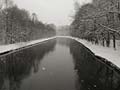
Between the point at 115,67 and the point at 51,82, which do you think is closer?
the point at 51,82

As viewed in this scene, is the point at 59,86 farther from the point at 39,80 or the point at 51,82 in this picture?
the point at 39,80

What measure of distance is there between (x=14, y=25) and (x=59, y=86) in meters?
42.1

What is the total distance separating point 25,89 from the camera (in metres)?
9.17

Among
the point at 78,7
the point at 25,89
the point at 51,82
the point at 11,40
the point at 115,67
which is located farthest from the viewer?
the point at 78,7

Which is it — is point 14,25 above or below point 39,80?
above

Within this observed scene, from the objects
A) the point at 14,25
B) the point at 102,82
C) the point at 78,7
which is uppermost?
the point at 78,7

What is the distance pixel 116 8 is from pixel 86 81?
13947 mm

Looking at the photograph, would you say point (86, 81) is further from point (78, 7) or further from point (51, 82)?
point (78, 7)

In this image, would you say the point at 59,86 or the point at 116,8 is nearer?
the point at 59,86

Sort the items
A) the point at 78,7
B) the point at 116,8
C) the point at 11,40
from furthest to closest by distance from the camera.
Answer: the point at 78,7 → the point at 11,40 → the point at 116,8

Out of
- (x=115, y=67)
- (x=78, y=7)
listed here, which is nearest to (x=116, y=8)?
(x=115, y=67)

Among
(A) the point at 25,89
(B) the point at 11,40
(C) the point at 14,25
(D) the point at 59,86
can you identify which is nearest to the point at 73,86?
(D) the point at 59,86

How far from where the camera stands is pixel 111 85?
1019 centimetres

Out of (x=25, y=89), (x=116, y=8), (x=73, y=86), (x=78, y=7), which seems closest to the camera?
(x=25, y=89)
